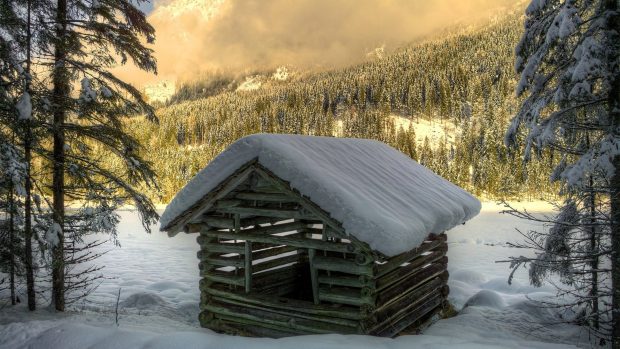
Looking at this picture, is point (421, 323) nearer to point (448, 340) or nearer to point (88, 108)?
point (448, 340)

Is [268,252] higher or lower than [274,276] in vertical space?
higher

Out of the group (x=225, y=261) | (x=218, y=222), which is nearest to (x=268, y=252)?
(x=225, y=261)

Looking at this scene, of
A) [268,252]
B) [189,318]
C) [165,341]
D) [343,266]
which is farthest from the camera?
[189,318]

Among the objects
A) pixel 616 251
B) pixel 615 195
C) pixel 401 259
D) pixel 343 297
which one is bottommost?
pixel 343 297

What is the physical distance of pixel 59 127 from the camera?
32.4ft

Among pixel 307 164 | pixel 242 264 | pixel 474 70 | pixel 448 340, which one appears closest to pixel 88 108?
pixel 242 264

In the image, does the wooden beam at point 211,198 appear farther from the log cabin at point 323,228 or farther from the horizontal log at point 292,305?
the horizontal log at point 292,305

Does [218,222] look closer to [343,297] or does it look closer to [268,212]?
[268,212]

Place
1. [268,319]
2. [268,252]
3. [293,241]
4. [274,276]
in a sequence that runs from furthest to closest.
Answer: [274,276]
[268,252]
[268,319]
[293,241]

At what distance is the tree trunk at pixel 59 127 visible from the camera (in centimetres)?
977

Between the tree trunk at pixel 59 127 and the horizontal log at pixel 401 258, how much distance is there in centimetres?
688

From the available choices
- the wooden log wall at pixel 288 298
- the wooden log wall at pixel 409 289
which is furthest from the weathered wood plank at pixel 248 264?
the wooden log wall at pixel 409 289

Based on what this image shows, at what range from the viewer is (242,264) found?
8.77m

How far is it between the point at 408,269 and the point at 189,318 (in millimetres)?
5793
